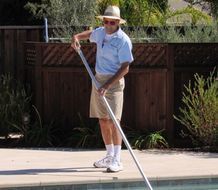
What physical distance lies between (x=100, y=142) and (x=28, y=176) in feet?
8.51

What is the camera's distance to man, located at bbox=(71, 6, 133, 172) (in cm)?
757

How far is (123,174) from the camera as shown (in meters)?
7.51

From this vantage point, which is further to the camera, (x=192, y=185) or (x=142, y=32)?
(x=142, y=32)

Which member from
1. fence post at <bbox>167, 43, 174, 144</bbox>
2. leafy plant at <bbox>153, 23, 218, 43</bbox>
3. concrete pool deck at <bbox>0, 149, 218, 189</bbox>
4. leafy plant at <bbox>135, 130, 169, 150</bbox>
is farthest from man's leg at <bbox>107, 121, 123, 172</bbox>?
leafy plant at <bbox>153, 23, 218, 43</bbox>

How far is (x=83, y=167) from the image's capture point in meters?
8.12

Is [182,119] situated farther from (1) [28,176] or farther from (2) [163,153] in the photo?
(1) [28,176]

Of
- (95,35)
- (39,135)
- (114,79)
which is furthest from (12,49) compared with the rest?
(114,79)

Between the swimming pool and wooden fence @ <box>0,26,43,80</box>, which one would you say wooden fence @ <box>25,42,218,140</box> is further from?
the swimming pool

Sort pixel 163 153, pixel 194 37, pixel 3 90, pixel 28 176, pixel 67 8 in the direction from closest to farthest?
pixel 28 176, pixel 163 153, pixel 3 90, pixel 194 37, pixel 67 8

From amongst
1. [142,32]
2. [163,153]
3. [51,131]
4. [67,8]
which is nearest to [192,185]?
[163,153]

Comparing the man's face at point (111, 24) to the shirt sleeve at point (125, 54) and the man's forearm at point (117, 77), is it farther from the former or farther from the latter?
the man's forearm at point (117, 77)

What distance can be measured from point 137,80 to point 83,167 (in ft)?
7.83

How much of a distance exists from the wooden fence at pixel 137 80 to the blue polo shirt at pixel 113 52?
91.1 inches

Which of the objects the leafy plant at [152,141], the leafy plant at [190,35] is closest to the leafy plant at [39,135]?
the leafy plant at [152,141]
